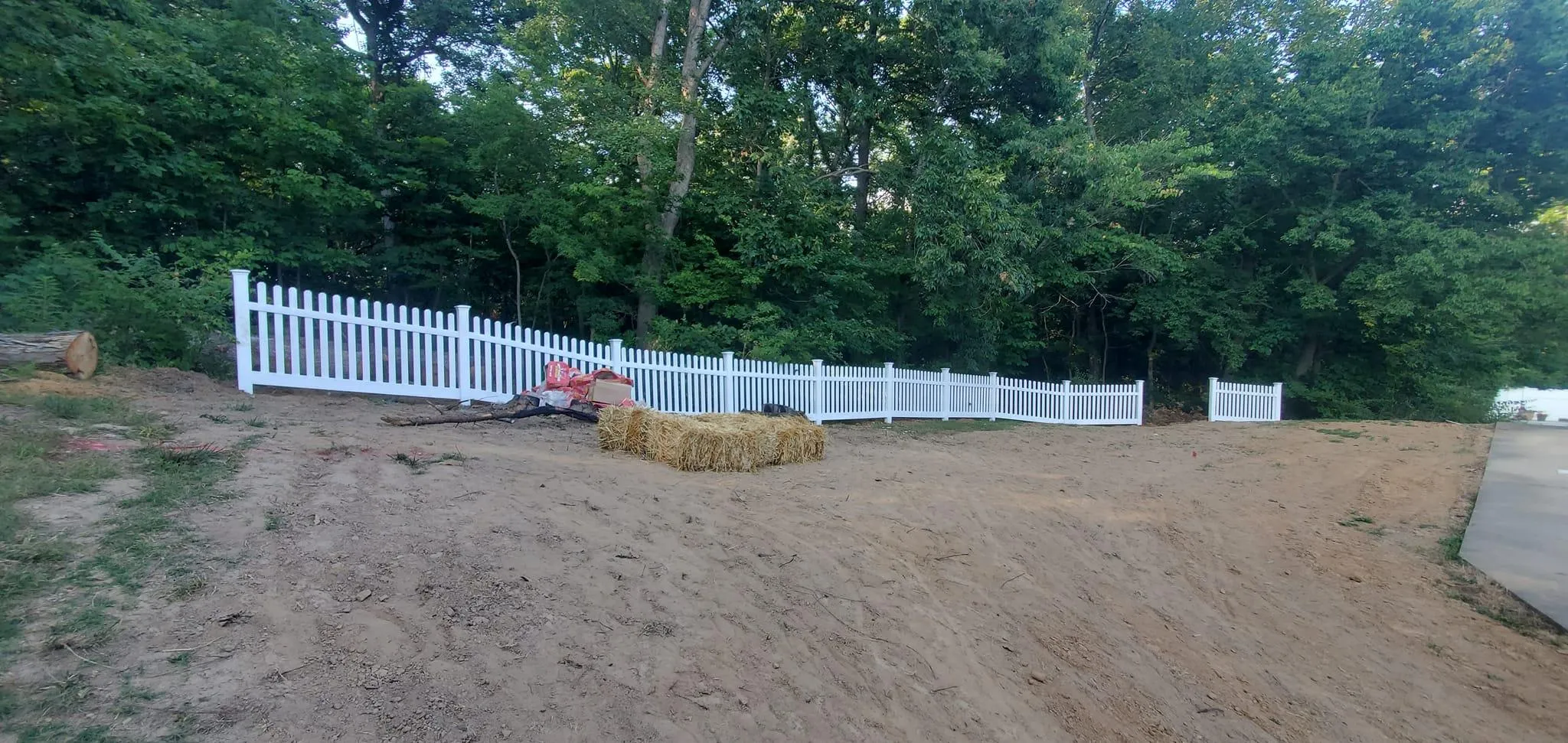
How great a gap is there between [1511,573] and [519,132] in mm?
13717

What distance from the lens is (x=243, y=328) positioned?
23.1 feet

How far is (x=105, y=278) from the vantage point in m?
7.59

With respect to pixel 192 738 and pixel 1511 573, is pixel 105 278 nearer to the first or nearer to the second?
pixel 192 738

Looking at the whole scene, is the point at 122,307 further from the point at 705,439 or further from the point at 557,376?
the point at 705,439

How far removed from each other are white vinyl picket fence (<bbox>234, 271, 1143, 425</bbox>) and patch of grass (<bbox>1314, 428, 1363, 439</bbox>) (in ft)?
23.6

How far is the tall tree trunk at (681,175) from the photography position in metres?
13.5

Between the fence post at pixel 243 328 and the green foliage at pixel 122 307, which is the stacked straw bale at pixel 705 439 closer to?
the fence post at pixel 243 328

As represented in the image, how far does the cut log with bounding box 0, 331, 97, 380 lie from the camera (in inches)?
243

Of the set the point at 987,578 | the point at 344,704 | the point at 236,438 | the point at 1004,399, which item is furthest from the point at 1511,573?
the point at 1004,399

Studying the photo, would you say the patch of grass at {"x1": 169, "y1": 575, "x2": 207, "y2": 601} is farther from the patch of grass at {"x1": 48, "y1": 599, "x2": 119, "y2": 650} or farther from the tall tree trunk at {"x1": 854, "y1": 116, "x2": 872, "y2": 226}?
the tall tree trunk at {"x1": 854, "y1": 116, "x2": 872, "y2": 226}

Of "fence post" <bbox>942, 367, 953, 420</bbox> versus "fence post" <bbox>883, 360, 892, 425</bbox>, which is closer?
"fence post" <bbox>883, 360, 892, 425</bbox>

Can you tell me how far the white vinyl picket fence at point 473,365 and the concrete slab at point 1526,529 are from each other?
7.78 metres

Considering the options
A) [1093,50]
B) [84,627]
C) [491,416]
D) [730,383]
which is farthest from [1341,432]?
[84,627]

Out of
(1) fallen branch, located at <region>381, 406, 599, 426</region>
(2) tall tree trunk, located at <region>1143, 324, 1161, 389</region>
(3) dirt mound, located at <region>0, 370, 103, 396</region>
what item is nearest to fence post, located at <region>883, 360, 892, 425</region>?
(1) fallen branch, located at <region>381, 406, 599, 426</region>
